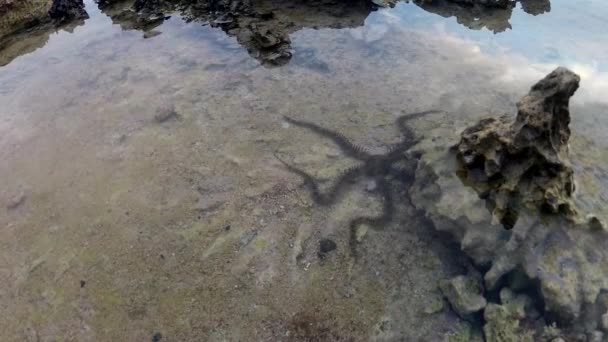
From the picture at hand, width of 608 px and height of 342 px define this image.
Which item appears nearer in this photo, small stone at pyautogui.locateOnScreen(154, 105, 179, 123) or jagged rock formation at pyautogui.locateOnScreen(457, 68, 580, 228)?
jagged rock formation at pyautogui.locateOnScreen(457, 68, 580, 228)

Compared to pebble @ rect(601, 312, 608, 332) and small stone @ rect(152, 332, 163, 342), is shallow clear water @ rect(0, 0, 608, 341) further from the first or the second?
pebble @ rect(601, 312, 608, 332)

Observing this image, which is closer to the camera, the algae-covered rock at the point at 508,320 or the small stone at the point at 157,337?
the algae-covered rock at the point at 508,320

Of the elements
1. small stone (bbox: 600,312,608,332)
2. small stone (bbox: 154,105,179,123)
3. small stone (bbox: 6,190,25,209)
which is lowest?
small stone (bbox: 6,190,25,209)

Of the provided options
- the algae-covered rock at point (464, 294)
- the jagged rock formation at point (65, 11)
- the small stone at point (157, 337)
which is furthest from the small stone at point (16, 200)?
the jagged rock formation at point (65, 11)

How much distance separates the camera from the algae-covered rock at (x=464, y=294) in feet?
14.9

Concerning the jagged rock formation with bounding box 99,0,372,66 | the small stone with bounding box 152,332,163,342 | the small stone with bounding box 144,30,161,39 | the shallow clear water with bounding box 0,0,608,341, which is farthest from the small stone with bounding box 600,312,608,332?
the small stone with bounding box 144,30,161,39

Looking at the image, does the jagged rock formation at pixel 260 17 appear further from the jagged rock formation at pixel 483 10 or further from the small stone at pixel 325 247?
the small stone at pixel 325 247

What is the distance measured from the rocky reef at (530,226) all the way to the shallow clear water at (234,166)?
1.51 feet

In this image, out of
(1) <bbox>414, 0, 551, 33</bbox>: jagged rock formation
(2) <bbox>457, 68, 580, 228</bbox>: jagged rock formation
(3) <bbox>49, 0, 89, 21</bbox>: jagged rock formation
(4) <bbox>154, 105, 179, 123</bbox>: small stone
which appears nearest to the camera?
(2) <bbox>457, 68, 580, 228</bbox>: jagged rock formation

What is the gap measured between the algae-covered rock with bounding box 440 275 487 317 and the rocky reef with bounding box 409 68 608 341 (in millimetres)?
27

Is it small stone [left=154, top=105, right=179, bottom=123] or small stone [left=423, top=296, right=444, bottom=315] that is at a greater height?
small stone [left=154, top=105, right=179, bottom=123]

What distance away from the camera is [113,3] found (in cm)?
1209

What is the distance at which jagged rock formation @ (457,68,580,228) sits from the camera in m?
4.51

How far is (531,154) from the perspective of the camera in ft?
15.5
